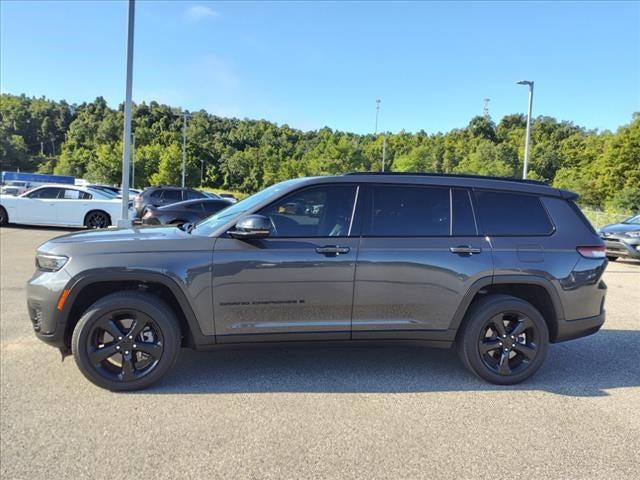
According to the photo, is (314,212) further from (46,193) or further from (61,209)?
(46,193)

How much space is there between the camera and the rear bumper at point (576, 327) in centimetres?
411

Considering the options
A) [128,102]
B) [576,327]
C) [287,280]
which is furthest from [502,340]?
[128,102]

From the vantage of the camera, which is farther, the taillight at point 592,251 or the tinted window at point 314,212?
the taillight at point 592,251

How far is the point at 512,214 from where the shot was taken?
163 inches

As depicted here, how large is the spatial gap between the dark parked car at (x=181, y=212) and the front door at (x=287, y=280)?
30.3 feet

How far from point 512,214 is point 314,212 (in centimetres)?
172

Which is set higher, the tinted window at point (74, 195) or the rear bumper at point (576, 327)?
the tinted window at point (74, 195)

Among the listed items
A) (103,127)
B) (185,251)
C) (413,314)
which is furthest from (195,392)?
(103,127)

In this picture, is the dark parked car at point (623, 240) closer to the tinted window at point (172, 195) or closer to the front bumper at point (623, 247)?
the front bumper at point (623, 247)

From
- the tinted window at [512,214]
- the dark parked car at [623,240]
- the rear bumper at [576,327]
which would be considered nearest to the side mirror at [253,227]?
the tinted window at [512,214]

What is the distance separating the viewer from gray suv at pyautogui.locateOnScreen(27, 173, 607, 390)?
3652mm

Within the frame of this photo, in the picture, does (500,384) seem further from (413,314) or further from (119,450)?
(119,450)

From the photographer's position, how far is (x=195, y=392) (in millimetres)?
3730

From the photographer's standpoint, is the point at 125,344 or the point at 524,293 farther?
the point at 524,293
